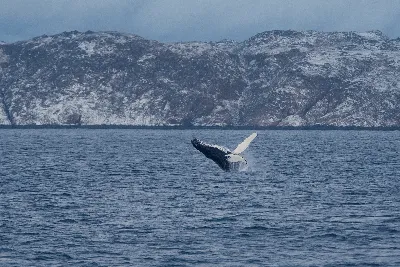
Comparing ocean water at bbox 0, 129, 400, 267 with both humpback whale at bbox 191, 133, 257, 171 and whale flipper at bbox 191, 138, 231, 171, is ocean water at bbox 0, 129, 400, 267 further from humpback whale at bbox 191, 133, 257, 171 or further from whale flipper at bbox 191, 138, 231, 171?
whale flipper at bbox 191, 138, 231, 171

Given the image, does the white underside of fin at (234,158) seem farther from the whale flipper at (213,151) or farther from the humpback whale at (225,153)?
the whale flipper at (213,151)

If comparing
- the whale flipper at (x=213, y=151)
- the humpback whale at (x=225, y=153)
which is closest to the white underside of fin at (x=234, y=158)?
the humpback whale at (x=225, y=153)

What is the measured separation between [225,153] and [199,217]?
39497mm

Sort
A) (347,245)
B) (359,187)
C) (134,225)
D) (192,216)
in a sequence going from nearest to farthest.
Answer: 1. (347,245)
2. (134,225)
3. (192,216)
4. (359,187)

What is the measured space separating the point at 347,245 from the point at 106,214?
21.1 meters

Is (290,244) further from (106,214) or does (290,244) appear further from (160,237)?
(106,214)

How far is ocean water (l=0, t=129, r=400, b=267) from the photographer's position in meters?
51.0

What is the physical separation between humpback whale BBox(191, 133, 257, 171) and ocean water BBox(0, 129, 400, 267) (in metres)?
1.71

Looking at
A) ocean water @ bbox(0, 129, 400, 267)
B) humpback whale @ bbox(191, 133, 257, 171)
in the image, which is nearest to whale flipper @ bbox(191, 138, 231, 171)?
humpback whale @ bbox(191, 133, 257, 171)

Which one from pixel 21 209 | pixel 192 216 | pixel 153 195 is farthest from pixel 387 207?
pixel 21 209

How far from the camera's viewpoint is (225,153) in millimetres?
105812

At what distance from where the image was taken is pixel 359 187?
91812 mm

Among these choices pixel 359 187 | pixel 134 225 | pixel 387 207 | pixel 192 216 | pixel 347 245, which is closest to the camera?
pixel 347 245

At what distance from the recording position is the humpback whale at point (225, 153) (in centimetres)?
10269
